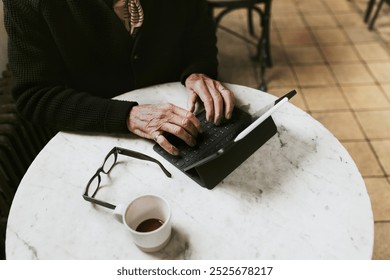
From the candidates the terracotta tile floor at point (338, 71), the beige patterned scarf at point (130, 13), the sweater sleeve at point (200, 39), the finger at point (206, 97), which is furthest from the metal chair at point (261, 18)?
the finger at point (206, 97)

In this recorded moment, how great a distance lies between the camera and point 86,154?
1.00 metres

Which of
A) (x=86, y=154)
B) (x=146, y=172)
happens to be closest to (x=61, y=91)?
(x=86, y=154)

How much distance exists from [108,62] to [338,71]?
2.00 metres

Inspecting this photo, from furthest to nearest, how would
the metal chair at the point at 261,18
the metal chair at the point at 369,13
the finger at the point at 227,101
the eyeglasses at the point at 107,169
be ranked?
the metal chair at the point at 369,13
the metal chair at the point at 261,18
the finger at the point at 227,101
the eyeglasses at the point at 107,169

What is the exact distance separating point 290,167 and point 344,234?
0.23 m

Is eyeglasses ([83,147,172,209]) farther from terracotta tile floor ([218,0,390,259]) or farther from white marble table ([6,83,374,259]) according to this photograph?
terracotta tile floor ([218,0,390,259])

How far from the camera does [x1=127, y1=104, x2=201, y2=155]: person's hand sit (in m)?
0.96

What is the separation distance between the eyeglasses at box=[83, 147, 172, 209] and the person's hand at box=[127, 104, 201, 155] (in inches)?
2.5

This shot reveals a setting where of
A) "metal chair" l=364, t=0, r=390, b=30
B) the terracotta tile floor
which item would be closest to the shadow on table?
the terracotta tile floor

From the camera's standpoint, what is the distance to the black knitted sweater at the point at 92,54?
104 centimetres

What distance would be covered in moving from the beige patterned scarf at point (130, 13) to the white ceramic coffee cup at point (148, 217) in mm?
702

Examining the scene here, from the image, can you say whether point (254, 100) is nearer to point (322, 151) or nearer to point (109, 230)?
point (322, 151)

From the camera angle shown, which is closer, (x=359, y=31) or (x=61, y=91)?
(x=61, y=91)

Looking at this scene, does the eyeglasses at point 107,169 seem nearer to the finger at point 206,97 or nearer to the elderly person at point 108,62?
the elderly person at point 108,62
